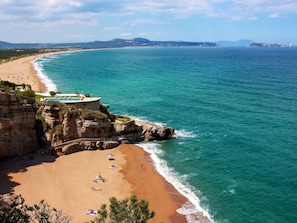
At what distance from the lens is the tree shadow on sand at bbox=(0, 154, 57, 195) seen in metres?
35.1

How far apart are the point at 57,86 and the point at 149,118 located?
142 feet

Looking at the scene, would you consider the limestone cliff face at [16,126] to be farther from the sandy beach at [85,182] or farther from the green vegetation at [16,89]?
the green vegetation at [16,89]

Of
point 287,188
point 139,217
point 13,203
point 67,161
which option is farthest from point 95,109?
point 139,217

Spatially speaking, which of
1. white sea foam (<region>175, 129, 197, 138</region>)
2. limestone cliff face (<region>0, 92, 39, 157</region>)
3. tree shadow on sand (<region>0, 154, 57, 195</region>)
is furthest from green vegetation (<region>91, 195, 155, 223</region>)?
white sea foam (<region>175, 129, 197, 138</region>)

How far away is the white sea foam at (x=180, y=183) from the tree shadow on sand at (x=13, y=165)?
527 inches

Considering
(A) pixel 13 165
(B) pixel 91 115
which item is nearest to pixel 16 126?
(A) pixel 13 165

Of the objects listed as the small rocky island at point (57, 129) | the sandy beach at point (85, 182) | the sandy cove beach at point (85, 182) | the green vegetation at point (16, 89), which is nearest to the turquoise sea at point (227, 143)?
the sandy beach at point (85, 182)

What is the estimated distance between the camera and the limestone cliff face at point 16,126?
1582 inches

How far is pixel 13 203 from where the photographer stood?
1126 inches

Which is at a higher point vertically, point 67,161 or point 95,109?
point 95,109

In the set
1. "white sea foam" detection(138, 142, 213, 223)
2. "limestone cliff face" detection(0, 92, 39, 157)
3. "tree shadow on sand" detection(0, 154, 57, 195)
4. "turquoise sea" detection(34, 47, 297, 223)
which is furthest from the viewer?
"limestone cliff face" detection(0, 92, 39, 157)

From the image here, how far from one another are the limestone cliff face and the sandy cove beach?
1.57 metres

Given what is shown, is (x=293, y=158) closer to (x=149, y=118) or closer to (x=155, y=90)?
(x=149, y=118)

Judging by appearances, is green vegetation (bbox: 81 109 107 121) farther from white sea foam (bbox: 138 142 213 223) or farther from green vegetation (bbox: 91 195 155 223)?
green vegetation (bbox: 91 195 155 223)
